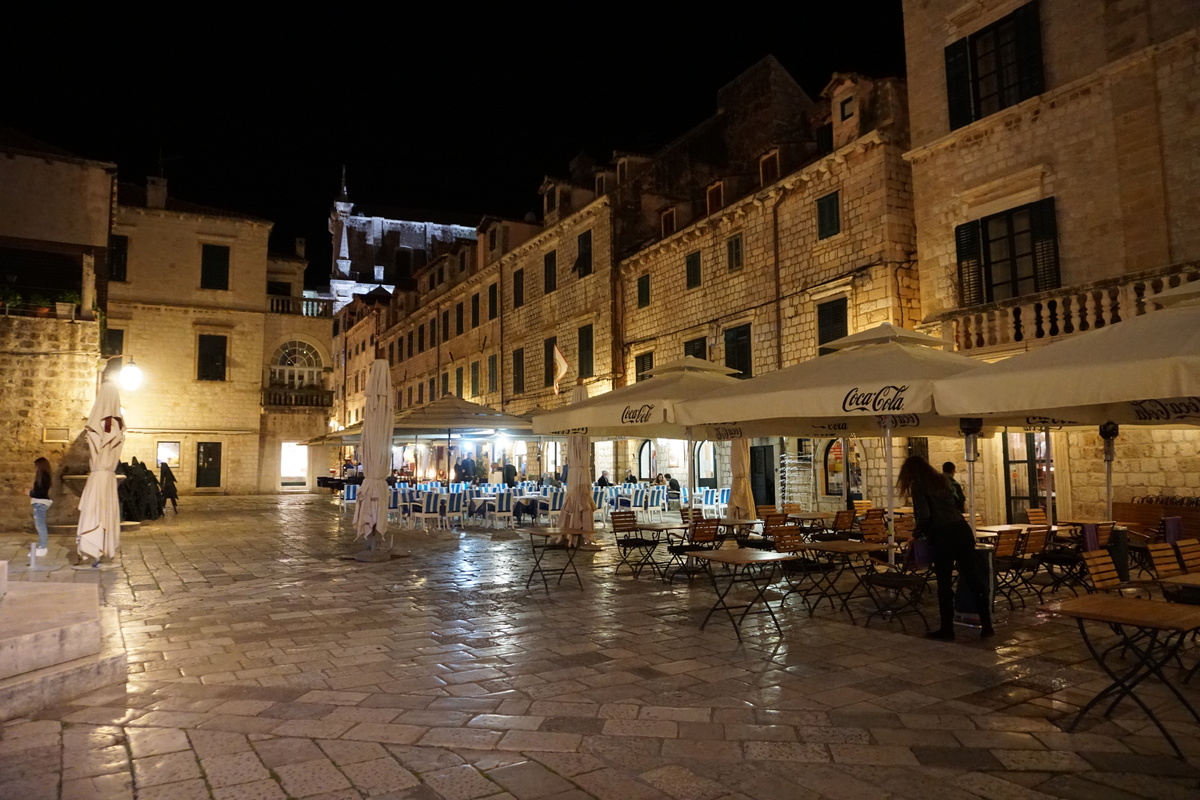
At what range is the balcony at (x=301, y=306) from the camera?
29.8 metres

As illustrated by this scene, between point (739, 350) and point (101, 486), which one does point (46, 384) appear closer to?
point (101, 486)

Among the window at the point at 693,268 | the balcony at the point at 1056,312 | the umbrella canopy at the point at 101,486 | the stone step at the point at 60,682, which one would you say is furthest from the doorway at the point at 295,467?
the stone step at the point at 60,682

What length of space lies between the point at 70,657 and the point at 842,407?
19.1ft

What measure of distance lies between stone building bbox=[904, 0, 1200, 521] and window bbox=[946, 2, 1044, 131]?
0.02m

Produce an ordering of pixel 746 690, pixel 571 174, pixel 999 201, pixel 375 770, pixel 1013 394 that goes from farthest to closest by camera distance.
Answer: pixel 571 174 → pixel 999 201 → pixel 1013 394 → pixel 746 690 → pixel 375 770

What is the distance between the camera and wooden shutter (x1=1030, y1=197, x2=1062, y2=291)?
1156cm

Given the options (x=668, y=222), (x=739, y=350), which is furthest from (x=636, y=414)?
(x=668, y=222)

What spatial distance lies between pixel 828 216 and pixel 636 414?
29.5ft

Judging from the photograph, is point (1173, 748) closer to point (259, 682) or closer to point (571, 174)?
point (259, 682)

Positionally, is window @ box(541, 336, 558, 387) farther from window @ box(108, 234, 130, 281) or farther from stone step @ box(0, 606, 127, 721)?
stone step @ box(0, 606, 127, 721)

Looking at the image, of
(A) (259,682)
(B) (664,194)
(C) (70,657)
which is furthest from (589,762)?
(B) (664,194)

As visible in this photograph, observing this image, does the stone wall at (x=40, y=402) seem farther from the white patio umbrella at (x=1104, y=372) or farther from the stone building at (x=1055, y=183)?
the stone building at (x=1055, y=183)

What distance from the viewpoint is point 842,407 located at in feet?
21.1

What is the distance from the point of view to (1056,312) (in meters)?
11.0
